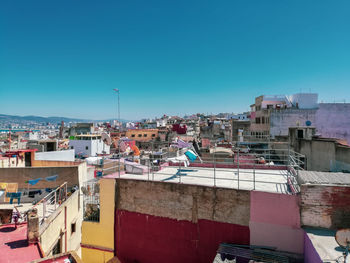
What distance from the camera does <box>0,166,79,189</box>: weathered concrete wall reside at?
21094mm

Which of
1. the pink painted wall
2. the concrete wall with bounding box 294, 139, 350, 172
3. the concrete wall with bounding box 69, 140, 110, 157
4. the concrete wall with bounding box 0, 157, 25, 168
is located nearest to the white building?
the concrete wall with bounding box 69, 140, 110, 157

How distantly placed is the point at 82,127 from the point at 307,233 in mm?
85823

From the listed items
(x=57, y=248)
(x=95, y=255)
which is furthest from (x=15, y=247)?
(x=57, y=248)

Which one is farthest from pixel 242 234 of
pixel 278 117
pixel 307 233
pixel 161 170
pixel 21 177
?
pixel 278 117

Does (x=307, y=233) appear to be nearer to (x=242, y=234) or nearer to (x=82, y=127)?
(x=242, y=234)

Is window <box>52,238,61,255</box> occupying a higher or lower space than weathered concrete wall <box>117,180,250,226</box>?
lower

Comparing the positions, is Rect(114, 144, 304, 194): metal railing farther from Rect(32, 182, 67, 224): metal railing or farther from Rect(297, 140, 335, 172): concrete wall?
Rect(297, 140, 335, 172): concrete wall

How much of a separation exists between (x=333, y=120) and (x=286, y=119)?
5231 mm

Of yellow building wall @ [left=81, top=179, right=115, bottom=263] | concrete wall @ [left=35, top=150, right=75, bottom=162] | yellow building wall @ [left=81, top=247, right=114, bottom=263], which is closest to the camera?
yellow building wall @ [left=81, top=247, right=114, bottom=263]

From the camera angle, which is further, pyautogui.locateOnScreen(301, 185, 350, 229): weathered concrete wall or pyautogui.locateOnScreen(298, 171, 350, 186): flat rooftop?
pyautogui.locateOnScreen(298, 171, 350, 186): flat rooftop

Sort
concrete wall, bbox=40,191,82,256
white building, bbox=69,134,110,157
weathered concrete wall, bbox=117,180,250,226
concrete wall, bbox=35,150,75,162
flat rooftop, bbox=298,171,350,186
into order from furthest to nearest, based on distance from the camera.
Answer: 1. white building, bbox=69,134,110,157
2. concrete wall, bbox=35,150,75,162
3. concrete wall, bbox=40,191,82,256
4. weathered concrete wall, bbox=117,180,250,226
5. flat rooftop, bbox=298,171,350,186

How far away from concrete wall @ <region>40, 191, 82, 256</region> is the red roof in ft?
2.93

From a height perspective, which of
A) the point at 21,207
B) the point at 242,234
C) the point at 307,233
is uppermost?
the point at 307,233

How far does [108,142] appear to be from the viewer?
169 feet
